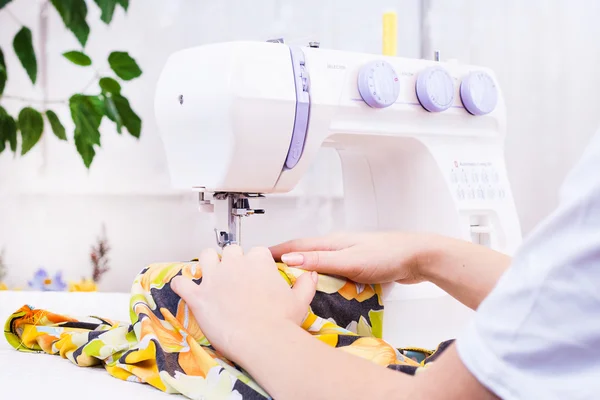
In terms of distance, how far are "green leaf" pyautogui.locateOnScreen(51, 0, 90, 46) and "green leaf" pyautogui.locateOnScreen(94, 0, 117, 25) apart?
0.06 metres

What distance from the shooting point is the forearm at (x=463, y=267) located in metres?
0.96

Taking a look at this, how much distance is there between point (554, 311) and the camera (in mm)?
420

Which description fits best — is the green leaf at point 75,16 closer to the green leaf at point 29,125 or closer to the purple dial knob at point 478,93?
the green leaf at point 29,125

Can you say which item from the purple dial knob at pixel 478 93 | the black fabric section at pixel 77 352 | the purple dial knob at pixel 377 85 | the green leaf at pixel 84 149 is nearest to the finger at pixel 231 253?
the black fabric section at pixel 77 352

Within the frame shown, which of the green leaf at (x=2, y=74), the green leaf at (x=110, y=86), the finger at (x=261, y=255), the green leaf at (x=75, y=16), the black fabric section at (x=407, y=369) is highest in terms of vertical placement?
the green leaf at (x=75, y=16)

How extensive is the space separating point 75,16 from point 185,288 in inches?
63.5

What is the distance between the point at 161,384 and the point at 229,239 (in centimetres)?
45

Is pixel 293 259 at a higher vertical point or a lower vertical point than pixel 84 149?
lower

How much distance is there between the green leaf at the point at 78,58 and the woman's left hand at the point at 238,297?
4.94ft

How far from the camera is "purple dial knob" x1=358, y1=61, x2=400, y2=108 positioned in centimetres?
126

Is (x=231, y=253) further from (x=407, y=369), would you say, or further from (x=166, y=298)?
(x=407, y=369)

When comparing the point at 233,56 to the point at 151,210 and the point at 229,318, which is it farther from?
the point at 151,210

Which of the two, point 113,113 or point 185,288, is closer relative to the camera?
point 185,288

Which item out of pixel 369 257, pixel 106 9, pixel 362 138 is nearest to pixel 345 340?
pixel 369 257
